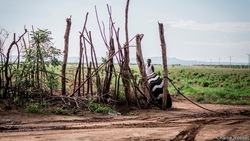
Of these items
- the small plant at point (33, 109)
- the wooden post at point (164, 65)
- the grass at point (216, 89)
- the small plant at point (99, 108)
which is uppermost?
the wooden post at point (164, 65)

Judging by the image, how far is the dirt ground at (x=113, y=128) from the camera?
6074mm

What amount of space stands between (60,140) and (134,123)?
2.46 metres

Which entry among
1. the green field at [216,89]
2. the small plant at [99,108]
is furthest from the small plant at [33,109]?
the green field at [216,89]

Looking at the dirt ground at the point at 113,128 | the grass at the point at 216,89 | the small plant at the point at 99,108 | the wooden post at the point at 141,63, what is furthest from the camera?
the grass at the point at 216,89

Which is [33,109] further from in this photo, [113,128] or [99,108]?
[113,128]

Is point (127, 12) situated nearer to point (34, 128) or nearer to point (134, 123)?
point (134, 123)

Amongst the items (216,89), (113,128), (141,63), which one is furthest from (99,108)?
(216,89)

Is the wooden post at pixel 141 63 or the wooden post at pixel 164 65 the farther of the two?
the wooden post at pixel 141 63

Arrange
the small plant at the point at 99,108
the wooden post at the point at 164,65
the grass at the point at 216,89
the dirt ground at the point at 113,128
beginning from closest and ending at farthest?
1. the dirt ground at the point at 113,128
2. the small plant at the point at 99,108
3. the wooden post at the point at 164,65
4. the grass at the point at 216,89

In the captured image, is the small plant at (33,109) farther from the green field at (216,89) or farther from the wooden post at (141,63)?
the green field at (216,89)

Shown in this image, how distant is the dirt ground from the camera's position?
19.9ft

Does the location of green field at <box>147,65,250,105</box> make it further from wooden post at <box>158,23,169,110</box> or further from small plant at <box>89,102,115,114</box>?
small plant at <box>89,102,115,114</box>

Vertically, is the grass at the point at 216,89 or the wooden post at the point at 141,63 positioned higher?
the wooden post at the point at 141,63

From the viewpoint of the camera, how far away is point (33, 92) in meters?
9.76
